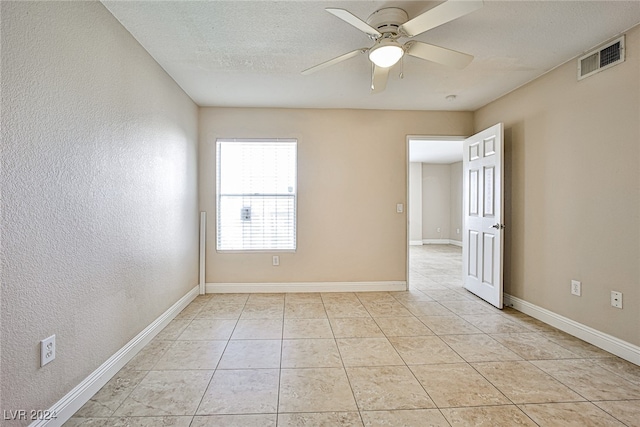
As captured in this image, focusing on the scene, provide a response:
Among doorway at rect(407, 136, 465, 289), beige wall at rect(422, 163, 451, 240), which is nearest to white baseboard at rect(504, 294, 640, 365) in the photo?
doorway at rect(407, 136, 465, 289)

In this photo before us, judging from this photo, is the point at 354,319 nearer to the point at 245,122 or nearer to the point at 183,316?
the point at 183,316

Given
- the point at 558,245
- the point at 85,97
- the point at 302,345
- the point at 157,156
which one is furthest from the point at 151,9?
the point at 558,245

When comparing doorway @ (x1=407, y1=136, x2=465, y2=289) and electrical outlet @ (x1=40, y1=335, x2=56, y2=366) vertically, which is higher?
doorway @ (x1=407, y1=136, x2=465, y2=289)

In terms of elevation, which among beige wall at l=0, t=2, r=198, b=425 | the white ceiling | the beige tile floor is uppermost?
the white ceiling

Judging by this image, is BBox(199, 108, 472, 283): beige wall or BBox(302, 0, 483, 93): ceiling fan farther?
BBox(199, 108, 472, 283): beige wall

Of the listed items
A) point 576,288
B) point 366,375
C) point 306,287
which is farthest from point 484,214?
point 366,375

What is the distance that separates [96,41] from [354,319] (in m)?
2.94

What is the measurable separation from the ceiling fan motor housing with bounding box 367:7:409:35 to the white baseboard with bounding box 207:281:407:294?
2898 mm

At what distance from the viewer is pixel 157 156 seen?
2.60 metres

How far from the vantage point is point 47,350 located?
143 centimetres

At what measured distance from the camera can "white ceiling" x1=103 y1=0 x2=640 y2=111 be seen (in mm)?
1899

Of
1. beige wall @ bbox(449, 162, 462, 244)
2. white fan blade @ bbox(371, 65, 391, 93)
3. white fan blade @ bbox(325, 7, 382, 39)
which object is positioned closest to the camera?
white fan blade @ bbox(325, 7, 382, 39)

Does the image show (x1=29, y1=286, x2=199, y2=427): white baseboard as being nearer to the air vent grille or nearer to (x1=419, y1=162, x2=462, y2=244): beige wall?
the air vent grille

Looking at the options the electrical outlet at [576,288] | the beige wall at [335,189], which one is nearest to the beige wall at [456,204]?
the beige wall at [335,189]
